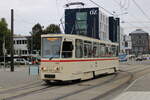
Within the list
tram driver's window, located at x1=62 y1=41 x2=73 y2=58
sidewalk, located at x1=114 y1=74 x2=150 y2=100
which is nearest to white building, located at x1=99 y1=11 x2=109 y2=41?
tram driver's window, located at x1=62 y1=41 x2=73 y2=58

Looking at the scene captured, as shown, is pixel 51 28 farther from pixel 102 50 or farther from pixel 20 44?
pixel 102 50

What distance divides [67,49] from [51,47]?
3.22ft

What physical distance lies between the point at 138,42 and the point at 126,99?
15281 cm

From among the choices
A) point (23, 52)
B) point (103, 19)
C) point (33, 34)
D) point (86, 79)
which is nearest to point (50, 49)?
point (86, 79)

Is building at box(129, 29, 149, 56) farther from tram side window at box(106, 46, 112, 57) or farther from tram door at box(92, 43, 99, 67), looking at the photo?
tram door at box(92, 43, 99, 67)

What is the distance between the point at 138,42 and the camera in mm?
160500

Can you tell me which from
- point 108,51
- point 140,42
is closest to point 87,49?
point 108,51

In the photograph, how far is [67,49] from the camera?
18.6 meters

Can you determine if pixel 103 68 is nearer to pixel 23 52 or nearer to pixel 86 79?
pixel 86 79

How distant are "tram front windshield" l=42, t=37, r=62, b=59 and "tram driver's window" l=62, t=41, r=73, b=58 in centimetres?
32

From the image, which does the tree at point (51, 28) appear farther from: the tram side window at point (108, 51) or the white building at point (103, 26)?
the tram side window at point (108, 51)

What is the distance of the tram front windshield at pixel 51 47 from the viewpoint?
18203 millimetres

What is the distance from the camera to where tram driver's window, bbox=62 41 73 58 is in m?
18.3

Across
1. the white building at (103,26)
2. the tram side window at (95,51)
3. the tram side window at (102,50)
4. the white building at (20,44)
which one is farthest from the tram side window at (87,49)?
the white building at (20,44)
